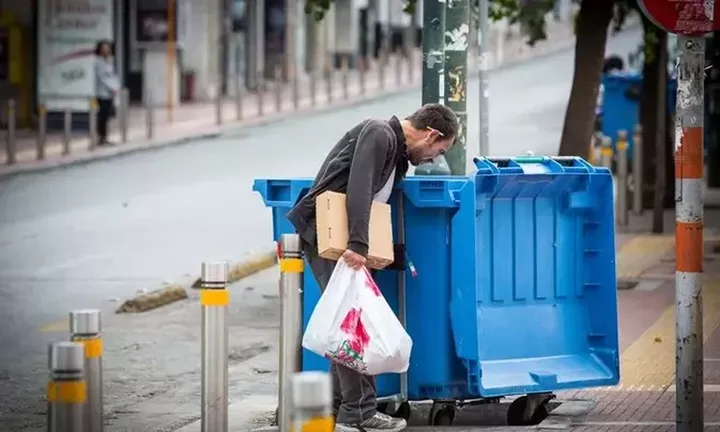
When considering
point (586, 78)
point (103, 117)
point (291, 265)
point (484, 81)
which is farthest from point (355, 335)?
A: point (103, 117)

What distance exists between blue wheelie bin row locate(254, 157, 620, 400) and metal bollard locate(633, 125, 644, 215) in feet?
44.0

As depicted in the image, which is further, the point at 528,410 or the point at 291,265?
the point at 528,410

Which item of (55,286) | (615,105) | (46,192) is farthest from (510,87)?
(55,286)

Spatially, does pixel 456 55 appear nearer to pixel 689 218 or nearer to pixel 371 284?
pixel 371 284

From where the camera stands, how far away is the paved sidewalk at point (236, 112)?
30.6 m

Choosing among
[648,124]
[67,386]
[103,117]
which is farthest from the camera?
[103,117]

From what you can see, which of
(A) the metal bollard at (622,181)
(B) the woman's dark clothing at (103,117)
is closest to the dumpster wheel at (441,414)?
(A) the metal bollard at (622,181)

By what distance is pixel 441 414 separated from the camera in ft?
32.8

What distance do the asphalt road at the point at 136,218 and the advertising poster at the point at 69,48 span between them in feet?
8.59

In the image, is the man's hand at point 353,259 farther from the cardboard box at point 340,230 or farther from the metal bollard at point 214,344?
the metal bollard at point 214,344

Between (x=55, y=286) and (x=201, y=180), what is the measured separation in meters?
9.50

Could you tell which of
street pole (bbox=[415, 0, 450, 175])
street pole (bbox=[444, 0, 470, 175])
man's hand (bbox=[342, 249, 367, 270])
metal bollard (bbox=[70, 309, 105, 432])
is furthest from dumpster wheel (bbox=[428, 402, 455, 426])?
metal bollard (bbox=[70, 309, 105, 432])

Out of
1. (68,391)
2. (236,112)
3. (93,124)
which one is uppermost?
(236,112)

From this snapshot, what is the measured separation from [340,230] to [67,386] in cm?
319
